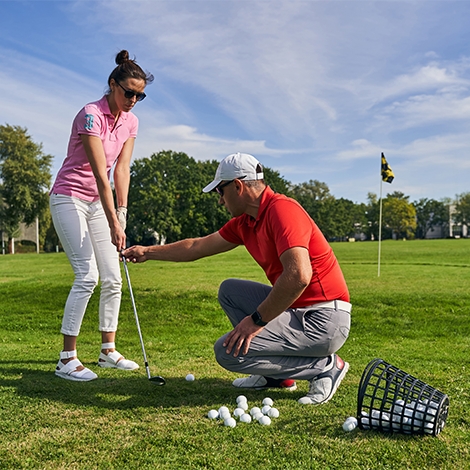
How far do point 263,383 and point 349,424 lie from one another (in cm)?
124

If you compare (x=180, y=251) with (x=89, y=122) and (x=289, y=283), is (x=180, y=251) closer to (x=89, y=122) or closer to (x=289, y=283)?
(x=89, y=122)

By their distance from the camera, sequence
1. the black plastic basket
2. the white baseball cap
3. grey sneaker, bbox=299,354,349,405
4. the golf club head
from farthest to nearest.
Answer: the golf club head → grey sneaker, bbox=299,354,349,405 → the white baseball cap → the black plastic basket

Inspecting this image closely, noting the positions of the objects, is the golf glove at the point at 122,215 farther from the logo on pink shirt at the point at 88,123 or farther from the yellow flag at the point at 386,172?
the yellow flag at the point at 386,172

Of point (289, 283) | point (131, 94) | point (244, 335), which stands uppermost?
point (131, 94)

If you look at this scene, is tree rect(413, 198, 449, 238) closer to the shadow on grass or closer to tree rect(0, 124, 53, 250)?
tree rect(0, 124, 53, 250)

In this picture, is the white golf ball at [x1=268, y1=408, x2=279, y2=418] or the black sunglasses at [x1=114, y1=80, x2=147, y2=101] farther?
the black sunglasses at [x1=114, y1=80, x2=147, y2=101]

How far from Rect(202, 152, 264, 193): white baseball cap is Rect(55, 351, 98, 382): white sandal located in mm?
2215

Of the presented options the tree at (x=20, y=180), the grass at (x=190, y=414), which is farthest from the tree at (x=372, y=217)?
the grass at (x=190, y=414)

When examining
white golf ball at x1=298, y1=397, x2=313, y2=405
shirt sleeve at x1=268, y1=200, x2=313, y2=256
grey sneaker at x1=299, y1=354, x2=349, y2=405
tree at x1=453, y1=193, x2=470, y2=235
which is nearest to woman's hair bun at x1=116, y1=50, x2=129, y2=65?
shirt sleeve at x1=268, y1=200, x2=313, y2=256

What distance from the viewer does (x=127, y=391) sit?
4.29 m

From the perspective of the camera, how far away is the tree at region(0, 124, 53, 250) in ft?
189

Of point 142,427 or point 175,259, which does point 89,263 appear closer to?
point 175,259

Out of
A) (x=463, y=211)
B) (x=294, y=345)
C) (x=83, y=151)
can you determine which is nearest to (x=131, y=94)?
(x=83, y=151)

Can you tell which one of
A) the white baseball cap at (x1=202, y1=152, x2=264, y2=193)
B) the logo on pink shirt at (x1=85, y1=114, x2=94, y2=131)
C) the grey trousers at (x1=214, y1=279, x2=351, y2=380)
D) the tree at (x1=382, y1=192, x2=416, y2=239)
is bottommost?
the grey trousers at (x1=214, y1=279, x2=351, y2=380)
